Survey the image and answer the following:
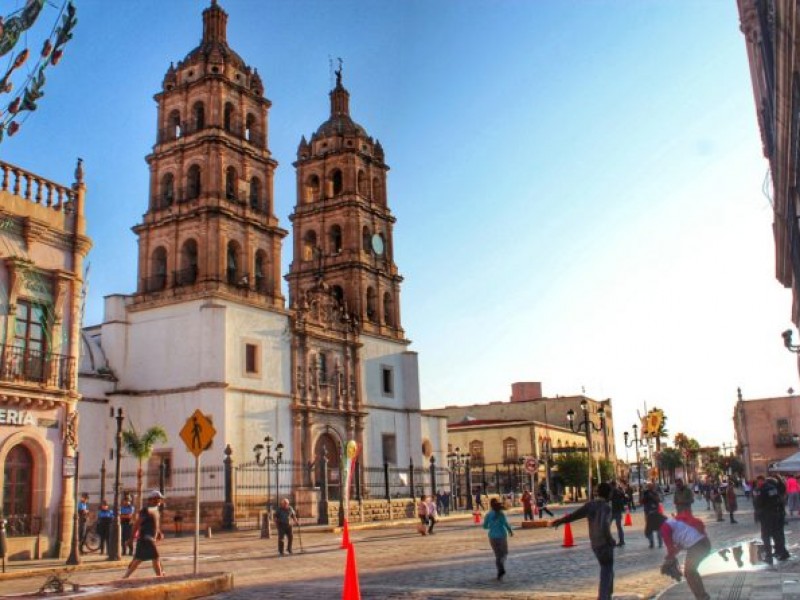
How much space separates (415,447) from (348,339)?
8.79 meters

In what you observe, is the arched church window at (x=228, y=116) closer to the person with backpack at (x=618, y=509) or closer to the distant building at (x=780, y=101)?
the distant building at (x=780, y=101)

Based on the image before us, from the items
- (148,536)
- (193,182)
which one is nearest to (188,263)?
(193,182)

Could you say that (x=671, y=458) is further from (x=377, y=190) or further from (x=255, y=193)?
(x=255, y=193)

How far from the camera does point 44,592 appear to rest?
33.4 ft

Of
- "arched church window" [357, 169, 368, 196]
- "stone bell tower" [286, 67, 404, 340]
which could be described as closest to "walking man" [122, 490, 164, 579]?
"stone bell tower" [286, 67, 404, 340]

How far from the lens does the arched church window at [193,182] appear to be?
1652 inches

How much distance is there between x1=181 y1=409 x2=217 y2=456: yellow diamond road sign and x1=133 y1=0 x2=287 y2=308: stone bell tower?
84.2 feet

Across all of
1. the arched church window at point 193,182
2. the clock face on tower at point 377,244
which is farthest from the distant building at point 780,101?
the clock face on tower at point 377,244

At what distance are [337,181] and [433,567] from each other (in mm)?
41078

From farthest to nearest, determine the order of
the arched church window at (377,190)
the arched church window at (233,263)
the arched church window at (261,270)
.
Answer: the arched church window at (377,190) → the arched church window at (261,270) → the arched church window at (233,263)

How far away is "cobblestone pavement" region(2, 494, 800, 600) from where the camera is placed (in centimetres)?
1155

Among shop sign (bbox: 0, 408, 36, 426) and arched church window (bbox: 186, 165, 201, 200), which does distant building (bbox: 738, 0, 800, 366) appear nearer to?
shop sign (bbox: 0, 408, 36, 426)

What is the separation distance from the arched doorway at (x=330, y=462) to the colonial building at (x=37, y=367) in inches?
832

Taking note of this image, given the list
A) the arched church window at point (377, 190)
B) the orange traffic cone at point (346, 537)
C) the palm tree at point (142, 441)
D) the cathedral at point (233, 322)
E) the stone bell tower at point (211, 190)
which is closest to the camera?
the orange traffic cone at point (346, 537)
